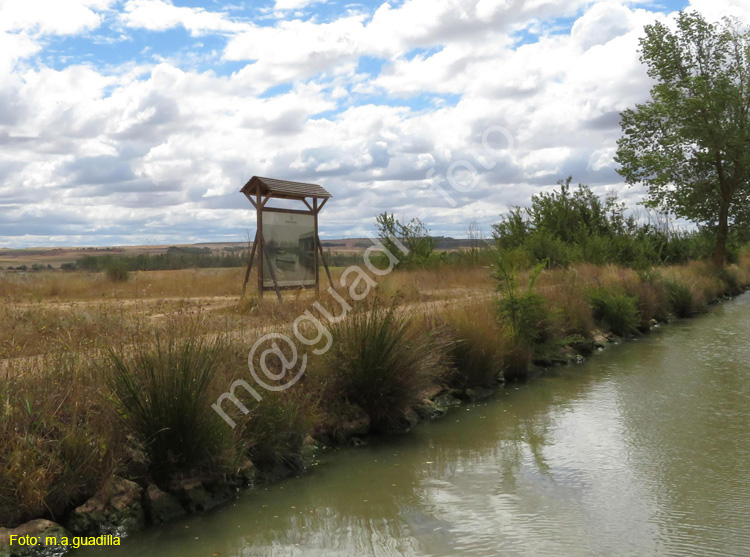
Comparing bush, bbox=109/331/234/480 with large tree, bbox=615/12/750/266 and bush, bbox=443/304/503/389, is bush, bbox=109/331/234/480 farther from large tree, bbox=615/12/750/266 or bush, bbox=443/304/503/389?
large tree, bbox=615/12/750/266

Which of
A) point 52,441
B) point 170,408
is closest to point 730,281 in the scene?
point 170,408

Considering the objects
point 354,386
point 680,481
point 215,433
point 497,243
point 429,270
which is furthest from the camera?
point 497,243

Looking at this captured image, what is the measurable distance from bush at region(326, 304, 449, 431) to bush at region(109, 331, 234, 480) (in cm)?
207

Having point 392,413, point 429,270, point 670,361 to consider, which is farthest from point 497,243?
point 392,413

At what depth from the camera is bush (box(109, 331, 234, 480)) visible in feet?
18.4

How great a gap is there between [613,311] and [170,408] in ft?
41.1

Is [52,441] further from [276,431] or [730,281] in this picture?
[730,281]

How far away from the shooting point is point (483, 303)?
11586 millimetres

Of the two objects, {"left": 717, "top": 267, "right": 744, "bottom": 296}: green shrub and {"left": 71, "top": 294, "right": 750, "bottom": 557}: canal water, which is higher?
{"left": 717, "top": 267, "right": 744, "bottom": 296}: green shrub

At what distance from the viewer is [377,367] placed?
7.73 m

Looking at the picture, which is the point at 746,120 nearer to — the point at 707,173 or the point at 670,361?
the point at 707,173

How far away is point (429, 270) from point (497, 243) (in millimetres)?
5538

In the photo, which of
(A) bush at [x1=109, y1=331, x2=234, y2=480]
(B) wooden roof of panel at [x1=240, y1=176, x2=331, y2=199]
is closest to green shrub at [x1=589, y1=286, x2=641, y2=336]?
(B) wooden roof of panel at [x1=240, y1=176, x2=331, y2=199]

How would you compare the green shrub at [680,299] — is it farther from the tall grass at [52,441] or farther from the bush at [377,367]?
the tall grass at [52,441]
